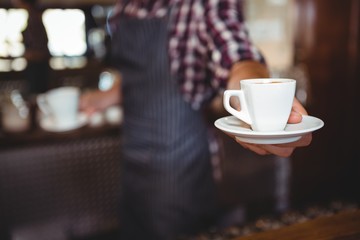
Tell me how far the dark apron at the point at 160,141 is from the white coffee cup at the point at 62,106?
0.76ft

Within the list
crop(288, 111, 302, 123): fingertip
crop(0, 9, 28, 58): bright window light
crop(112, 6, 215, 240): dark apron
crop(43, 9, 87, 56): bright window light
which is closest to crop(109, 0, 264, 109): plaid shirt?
crop(112, 6, 215, 240): dark apron

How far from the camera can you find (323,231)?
2.59 ft

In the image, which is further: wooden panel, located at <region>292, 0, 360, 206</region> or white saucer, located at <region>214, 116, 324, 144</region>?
wooden panel, located at <region>292, 0, 360, 206</region>

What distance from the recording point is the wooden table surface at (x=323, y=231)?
0.77 metres

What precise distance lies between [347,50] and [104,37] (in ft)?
10.3

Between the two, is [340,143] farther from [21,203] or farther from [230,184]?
[21,203]

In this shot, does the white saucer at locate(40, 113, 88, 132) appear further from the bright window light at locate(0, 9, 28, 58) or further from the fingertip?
the bright window light at locate(0, 9, 28, 58)

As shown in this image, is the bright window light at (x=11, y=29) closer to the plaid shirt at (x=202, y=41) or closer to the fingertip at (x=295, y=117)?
the plaid shirt at (x=202, y=41)

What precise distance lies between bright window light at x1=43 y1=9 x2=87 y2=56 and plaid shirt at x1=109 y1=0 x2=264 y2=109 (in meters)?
4.24

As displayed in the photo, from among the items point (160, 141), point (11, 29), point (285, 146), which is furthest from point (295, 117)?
point (11, 29)

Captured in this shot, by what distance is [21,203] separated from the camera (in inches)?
101

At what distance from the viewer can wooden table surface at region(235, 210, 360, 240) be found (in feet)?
2.51

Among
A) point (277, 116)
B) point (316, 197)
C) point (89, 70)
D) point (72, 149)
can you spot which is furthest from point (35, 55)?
point (277, 116)

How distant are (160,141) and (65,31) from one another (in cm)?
460
